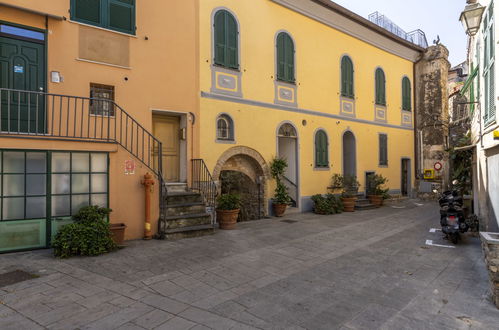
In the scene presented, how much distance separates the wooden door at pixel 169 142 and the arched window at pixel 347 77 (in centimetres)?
779

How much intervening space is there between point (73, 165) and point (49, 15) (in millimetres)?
3169

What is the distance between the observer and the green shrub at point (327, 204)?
1143 centimetres

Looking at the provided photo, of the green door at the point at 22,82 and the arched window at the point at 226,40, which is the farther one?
the arched window at the point at 226,40

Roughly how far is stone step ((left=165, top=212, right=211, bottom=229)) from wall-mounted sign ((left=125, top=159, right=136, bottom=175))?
1327 millimetres

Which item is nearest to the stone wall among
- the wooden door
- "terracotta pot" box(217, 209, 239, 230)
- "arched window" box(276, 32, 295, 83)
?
"arched window" box(276, 32, 295, 83)

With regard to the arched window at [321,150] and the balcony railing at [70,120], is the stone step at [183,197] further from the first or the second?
the arched window at [321,150]

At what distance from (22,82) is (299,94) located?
8340mm

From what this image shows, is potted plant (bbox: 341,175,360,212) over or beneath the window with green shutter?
beneath

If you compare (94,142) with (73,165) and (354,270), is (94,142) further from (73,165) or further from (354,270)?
(354,270)

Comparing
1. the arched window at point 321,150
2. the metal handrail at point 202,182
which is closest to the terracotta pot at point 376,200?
the arched window at point 321,150

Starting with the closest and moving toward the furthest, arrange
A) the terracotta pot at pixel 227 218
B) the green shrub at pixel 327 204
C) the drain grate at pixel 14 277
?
the drain grate at pixel 14 277 → the terracotta pot at pixel 227 218 → the green shrub at pixel 327 204

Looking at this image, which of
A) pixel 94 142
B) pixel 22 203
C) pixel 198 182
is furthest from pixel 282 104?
pixel 22 203

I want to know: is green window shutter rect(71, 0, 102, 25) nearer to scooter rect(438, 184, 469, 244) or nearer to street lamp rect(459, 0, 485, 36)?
street lamp rect(459, 0, 485, 36)

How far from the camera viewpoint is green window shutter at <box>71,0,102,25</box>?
22.5 feet
